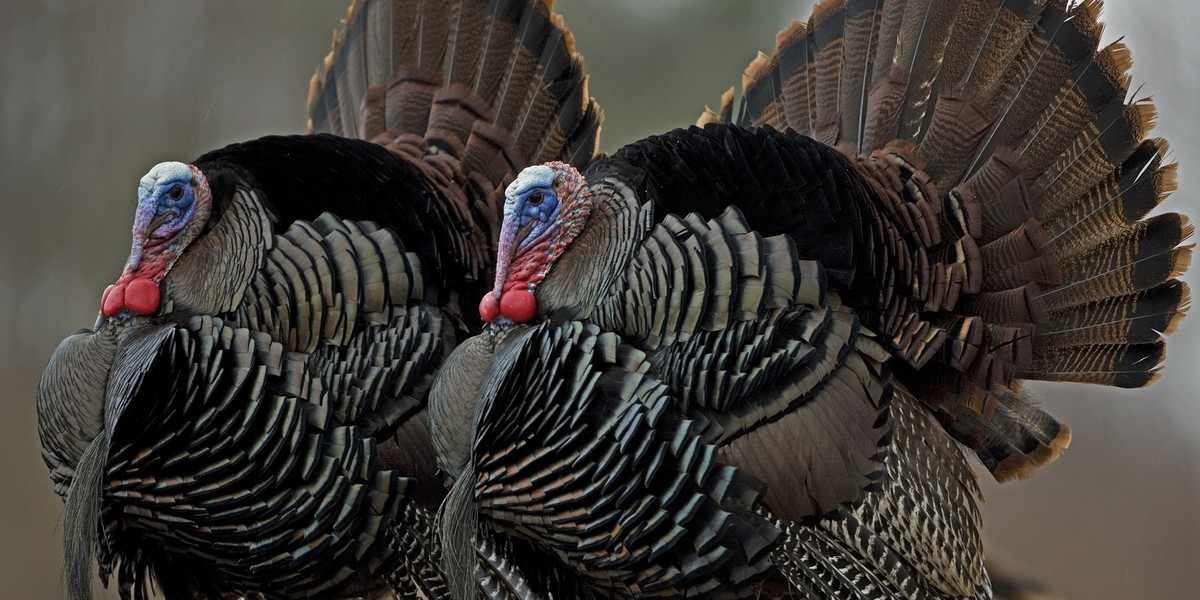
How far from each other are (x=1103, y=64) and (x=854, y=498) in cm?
148

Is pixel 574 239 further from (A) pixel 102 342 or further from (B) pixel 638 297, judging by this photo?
(A) pixel 102 342

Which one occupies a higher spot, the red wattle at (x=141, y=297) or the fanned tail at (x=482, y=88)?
the fanned tail at (x=482, y=88)

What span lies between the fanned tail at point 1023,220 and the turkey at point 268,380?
1.36 metres

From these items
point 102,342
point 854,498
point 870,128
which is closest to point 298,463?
point 102,342

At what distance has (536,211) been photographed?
3299 millimetres

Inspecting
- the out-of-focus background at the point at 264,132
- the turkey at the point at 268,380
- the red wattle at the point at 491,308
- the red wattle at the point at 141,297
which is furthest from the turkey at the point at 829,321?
the out-of-focus background at the point at 264,132

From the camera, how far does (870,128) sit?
3.91 metres

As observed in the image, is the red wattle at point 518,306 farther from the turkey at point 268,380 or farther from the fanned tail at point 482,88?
the fanned tail at point 482,88

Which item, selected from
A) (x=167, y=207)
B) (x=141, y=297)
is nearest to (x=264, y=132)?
(x=167, y=207)

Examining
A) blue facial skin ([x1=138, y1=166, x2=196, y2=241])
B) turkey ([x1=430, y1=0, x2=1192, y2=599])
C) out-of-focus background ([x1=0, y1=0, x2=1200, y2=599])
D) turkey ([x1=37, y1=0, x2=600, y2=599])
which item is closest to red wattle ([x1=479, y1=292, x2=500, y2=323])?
turkey ([x1=430, y1=0, x2=1192, y2=599])

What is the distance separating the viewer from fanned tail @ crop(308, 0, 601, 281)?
429 cm

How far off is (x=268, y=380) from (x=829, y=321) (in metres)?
1.46

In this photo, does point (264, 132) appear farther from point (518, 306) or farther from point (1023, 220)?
point (1023, 220)

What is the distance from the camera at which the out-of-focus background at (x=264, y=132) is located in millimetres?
5141
